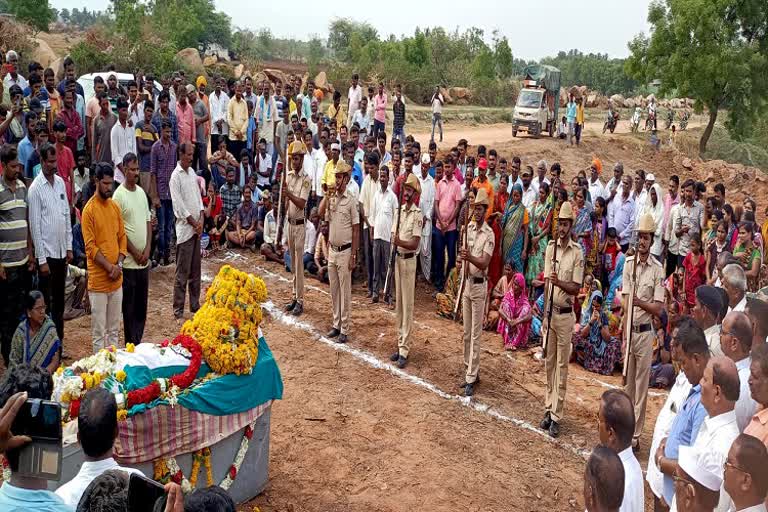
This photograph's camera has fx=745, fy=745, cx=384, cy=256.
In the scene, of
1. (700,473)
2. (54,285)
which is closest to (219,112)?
(54,285)

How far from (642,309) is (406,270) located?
120 inches

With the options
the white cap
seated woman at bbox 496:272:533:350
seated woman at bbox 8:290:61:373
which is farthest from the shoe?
seated woman at bbox 8:290:61:373

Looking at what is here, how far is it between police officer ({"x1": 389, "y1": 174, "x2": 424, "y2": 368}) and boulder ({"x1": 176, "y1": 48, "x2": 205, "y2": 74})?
22119mm

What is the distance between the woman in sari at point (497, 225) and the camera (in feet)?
38.6

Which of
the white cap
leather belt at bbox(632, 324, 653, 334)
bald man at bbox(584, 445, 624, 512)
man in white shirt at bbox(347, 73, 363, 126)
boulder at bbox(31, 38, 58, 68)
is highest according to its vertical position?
boulder at bbox(31, 38, 58, 68)

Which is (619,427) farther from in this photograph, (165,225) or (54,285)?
(165,225)

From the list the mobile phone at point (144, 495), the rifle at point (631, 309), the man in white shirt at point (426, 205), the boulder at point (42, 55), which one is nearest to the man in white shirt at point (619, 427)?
the mobile phone at point (144, 495)

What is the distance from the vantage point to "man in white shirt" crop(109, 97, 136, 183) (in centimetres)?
1191

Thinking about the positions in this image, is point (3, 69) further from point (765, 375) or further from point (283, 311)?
point (765, 375)

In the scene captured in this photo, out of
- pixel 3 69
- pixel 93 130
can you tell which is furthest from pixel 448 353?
pixel 3 69

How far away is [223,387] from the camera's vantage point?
600cm

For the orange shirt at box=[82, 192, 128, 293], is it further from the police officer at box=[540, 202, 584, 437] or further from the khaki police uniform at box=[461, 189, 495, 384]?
the police officer at box=[540, 202, 584, 437]

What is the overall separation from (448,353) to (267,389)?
4121 mm

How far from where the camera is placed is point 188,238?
32.8 feet
